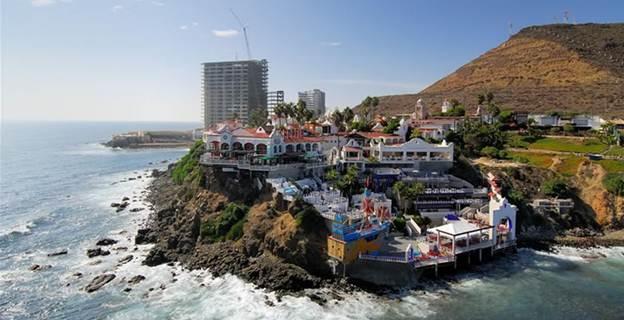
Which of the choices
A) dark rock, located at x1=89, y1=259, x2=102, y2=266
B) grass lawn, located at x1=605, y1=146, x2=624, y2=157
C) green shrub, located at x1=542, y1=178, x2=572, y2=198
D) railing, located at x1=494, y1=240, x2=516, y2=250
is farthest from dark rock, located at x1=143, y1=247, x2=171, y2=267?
grass lawn, located at x1=605, y1=146, x2=624, y2=157

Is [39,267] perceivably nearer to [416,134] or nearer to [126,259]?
[126,259]

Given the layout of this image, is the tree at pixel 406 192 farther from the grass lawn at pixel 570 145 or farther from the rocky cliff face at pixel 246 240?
the grass lawn at pixel 570 145

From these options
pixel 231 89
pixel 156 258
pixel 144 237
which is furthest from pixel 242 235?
pixel 231 89

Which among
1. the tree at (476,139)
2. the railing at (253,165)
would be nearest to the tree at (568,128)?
the tree at (476,139)

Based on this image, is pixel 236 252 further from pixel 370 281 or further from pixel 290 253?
pixel 370 281

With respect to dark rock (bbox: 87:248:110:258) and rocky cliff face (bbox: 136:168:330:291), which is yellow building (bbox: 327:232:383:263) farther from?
→ dark rock (bbox: 87:248:110:258)
